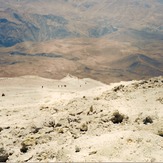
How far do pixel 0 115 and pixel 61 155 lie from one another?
10.8m

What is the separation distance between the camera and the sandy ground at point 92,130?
42.9ft

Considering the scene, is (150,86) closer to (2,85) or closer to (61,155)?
(61,155)

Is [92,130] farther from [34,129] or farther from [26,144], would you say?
[26,144]

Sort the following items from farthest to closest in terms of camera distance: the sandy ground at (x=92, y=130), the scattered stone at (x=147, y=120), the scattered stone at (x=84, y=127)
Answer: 1. the scattered stone at (x=147, y=120)
2. the scattered stone at (x=84, y=127)
3. the sandy ground at (x=92, y=130)

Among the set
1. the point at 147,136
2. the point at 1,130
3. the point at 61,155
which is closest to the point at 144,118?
the point at 147,136

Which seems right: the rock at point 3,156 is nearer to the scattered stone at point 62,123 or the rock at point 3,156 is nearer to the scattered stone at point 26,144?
the scattered stone at point 26,144

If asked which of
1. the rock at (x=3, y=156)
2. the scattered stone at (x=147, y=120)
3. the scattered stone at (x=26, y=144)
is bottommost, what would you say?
the rock at (x=3, y=156)

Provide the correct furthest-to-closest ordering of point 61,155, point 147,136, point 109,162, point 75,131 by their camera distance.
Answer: point 75,131 → point 147,136 → point 61,155 → point 109,162

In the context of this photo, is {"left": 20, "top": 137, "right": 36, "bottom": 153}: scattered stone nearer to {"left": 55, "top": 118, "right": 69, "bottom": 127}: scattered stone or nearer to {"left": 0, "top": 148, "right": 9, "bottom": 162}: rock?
{"left": 0, "top": 148, "right": 9, "bottom": 162}: rock

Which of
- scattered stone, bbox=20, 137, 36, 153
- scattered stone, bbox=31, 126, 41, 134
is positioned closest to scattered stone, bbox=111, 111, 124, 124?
scattered stone, bbox=31, 126, 41, 134

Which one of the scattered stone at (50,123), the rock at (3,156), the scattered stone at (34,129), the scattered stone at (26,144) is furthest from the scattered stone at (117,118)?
the rock at (3,156)

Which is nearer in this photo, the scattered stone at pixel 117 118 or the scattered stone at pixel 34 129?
the scattered stone at pixel 34 129

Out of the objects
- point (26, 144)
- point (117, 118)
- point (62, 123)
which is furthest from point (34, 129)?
point (117, 118)

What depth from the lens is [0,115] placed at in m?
22.9
